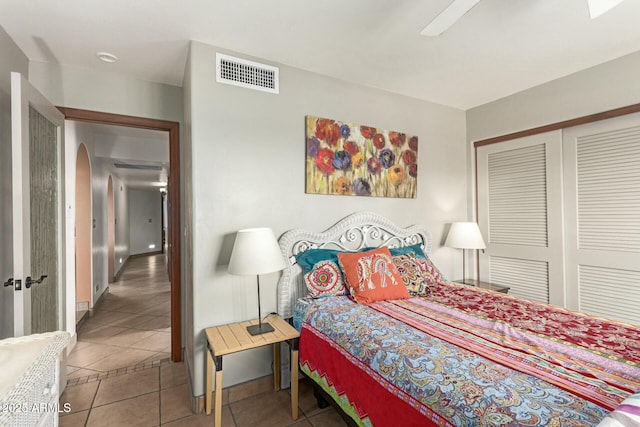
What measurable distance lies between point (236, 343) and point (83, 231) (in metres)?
3.51

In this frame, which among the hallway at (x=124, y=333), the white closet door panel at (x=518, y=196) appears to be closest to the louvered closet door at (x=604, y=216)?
the white closet door panel at (x=518, y=196)

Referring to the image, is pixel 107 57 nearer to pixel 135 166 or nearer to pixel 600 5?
pixel 600 5

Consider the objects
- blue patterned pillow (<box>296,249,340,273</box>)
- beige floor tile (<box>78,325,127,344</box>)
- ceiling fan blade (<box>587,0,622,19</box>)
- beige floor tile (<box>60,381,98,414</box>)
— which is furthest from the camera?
beige floor tile (<box>78,325,127,344</box>)

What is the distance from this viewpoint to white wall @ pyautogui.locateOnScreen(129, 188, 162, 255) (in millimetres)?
10625

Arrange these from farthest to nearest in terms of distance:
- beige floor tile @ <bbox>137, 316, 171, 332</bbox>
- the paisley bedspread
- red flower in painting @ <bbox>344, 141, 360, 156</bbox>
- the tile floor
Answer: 1. beige floor tile @ <bbox>137, 316, 171, 332</bbox>
2. red flower in painting @ <bbox>344, 141, 360, 156</bbox>
3. the tile floor
4. the paisley bedspread

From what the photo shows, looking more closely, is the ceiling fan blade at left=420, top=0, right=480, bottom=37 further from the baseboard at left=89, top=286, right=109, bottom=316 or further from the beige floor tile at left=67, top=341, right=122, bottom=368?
the baseboard at left=89, top=286, right=109, bottom=316

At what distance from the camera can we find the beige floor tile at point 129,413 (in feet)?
6.51

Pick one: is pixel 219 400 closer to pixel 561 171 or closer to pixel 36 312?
pixel 36 312

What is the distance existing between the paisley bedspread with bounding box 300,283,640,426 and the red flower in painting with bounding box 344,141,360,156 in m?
1.37

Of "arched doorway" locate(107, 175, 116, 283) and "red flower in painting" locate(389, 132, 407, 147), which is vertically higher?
"red flower in painting" locate(389, 132, 407, 147)

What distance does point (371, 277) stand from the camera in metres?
2.27

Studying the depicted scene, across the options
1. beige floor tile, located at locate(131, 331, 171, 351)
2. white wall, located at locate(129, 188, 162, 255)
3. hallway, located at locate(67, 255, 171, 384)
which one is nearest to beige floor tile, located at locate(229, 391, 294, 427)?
hallway, located at locate(67, 255, 171, 384)

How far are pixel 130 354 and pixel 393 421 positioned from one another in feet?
9.06

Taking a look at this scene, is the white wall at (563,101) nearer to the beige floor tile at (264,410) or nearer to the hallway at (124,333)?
the beige floor tile at (264,410)
